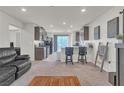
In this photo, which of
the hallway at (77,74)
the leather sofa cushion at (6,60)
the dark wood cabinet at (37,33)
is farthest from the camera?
the dark wood cabinet at (37,33)

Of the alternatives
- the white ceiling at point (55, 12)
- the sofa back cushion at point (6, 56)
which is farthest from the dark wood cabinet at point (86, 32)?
the sofa back cushion at point (6, 56)

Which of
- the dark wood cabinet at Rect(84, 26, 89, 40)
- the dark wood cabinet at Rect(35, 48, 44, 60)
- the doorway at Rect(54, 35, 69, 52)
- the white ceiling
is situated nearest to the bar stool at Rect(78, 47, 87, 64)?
the dark wood cabinet at Rect(84, 26, 89, 40)

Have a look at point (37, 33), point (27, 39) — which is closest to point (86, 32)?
point (37, 33)

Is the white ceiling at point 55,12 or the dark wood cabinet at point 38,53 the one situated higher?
the white ceiling at point 55,12

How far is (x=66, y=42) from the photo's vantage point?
756 inches

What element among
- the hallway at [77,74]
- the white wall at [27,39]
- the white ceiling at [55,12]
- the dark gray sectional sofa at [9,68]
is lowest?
the hallway at [77,74]

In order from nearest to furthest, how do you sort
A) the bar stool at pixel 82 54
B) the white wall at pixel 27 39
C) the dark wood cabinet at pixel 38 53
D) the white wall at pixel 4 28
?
the white wall at pixel 4 28, the bar stool at pixel 82 54, the white wall at pixel 27 39, the dark wood cabinet at pixel 38 53

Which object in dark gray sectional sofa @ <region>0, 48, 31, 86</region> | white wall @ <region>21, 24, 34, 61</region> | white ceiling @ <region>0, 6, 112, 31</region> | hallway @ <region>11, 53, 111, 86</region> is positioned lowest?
hallway @ <region>11, 53, 111, 86</region>

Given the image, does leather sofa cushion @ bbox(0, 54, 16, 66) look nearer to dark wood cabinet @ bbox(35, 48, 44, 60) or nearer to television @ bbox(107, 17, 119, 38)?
television @ bbox(107, 17, 119, 38)

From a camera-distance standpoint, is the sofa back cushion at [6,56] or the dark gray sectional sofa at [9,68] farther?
the sofa back cushion at [6,56]

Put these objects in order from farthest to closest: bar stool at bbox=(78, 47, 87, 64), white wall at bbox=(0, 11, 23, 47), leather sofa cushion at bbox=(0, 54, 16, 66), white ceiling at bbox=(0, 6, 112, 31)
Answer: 1. bar stool at bbox=(78, 47, 87, 64)
2. white wall at bbox=(0, 11, 23, 47)
3. white ceiling at bbox=(0, 6, 112, 31)
4. leather sofa cushion at bbox=(0, 54, 16, 66)

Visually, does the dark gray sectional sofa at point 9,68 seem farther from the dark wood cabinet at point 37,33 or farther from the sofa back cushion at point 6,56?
the dark wood cabinet at point 37,33

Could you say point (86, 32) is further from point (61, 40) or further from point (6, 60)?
point (61, 40)
